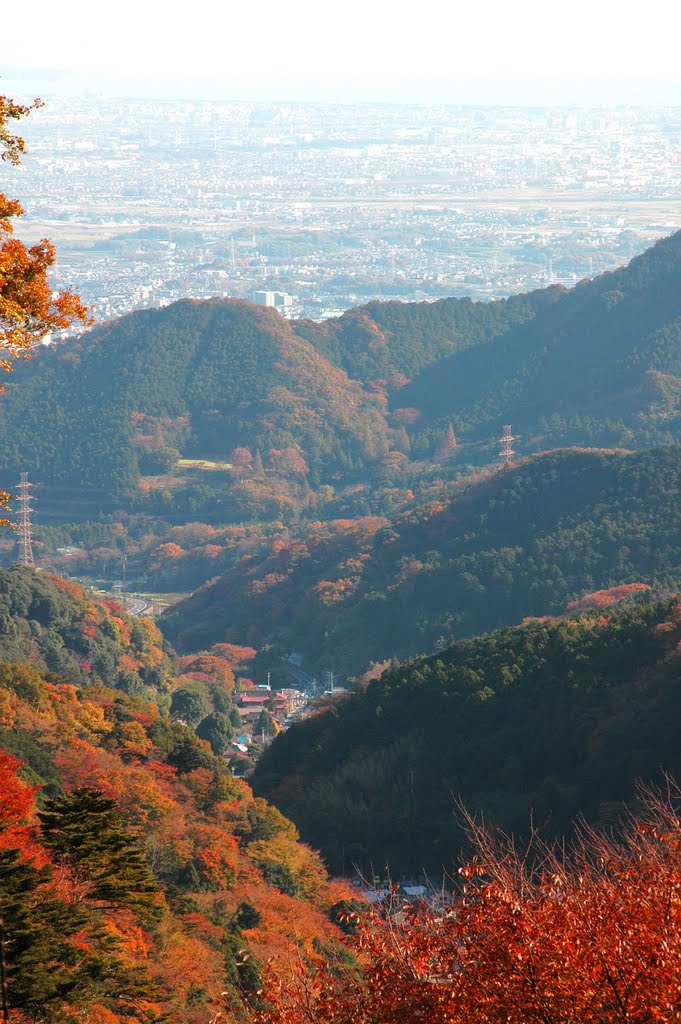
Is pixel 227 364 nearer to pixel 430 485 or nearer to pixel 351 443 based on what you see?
pixel 351 443

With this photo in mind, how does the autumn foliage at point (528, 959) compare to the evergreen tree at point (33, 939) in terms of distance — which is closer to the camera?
the autumn foliage at point (528, 959)

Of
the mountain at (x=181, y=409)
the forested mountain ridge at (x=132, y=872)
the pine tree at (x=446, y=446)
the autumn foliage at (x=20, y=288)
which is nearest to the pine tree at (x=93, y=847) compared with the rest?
the forested mountain ridge at (x=132, y=872)

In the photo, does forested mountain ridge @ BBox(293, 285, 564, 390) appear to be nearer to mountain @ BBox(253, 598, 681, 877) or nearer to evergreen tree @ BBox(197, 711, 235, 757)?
evergreen tree @ BBox(197, 711, 235, 757)

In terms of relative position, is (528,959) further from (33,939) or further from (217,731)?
(217,731)

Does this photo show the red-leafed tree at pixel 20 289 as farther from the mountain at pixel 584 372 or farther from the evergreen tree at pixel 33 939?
the mountain at pixel 584 372

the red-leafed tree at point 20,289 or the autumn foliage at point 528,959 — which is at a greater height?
the red-leafed tree at point 20,289

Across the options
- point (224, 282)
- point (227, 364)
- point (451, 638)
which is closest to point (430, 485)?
point (227, 364)
